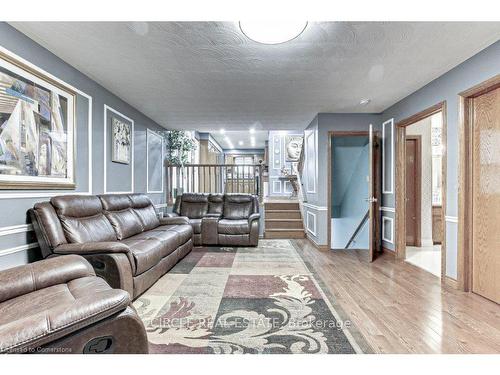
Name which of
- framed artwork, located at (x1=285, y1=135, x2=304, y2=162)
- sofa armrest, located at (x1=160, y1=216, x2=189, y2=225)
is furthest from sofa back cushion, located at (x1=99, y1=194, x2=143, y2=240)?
framed artwork, located at (x1=285, y1=135, x2=304, y2=162)

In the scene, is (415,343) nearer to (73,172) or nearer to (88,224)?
(88,224)

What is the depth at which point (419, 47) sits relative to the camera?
8.18 feet

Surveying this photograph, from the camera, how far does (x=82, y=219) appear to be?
277cm

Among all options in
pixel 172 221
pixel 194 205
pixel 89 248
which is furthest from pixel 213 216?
pixel 89 248

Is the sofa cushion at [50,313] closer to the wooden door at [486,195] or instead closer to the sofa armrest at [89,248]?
the sofa armrest at [89,248]

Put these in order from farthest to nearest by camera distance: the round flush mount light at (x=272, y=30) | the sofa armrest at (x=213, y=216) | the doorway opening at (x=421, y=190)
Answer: the sofa armrest at (x=213, y=216)
the doorway opening at (x=421, y=190)
the round flush mount light at (x=272, y=30)

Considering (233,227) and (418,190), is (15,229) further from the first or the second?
(418,190)

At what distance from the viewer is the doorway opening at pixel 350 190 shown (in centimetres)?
567

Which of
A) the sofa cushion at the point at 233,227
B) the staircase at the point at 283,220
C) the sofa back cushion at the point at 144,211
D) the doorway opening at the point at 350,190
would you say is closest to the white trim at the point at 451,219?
the doorway opening at the point at 350,190

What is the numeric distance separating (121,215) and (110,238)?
473mm

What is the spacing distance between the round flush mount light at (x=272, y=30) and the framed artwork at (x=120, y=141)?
2.56 metres

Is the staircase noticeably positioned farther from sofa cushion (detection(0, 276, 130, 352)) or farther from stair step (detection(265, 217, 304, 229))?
sofa cushion (detection(0, 276, 130, 352))

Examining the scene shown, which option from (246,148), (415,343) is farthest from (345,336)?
(246,148)
